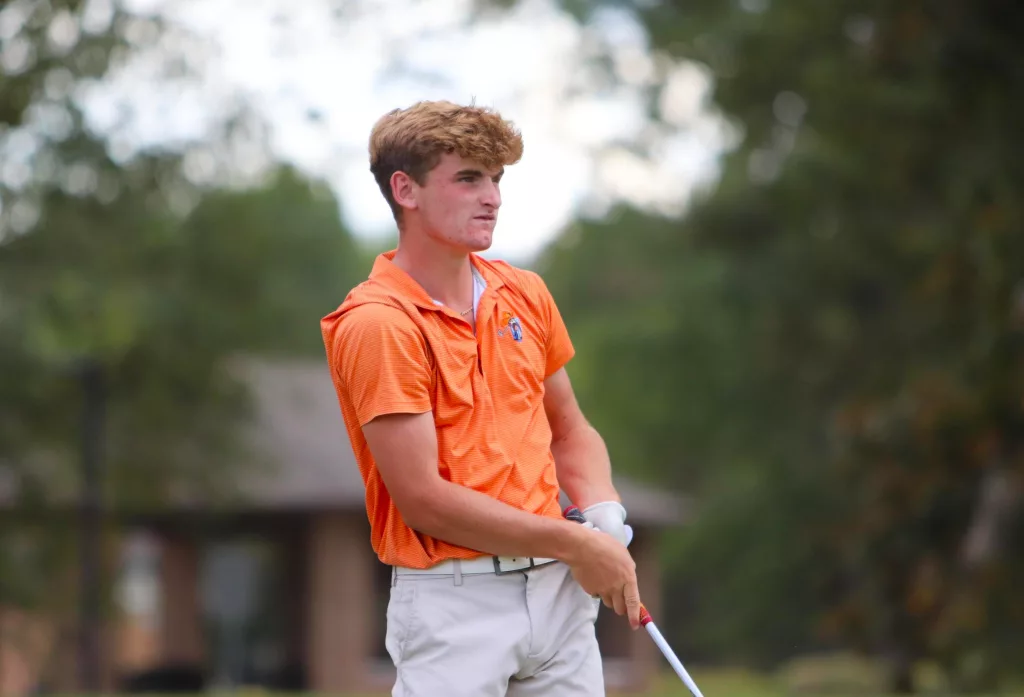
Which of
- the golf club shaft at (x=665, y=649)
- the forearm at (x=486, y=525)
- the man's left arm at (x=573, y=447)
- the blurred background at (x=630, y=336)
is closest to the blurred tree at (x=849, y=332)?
the blurred background at (x=630, y=336)

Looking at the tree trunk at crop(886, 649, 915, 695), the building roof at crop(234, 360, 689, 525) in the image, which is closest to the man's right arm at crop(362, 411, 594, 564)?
the tree trunk at crop(886, 649, 915, 695)

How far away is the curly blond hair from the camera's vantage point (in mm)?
3146

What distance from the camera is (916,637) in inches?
731

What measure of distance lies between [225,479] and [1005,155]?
35.4 ft

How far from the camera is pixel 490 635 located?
3.12 meters

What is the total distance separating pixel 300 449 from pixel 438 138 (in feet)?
74.0

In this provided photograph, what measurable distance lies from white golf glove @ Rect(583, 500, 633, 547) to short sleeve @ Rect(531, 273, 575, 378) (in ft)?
1.20

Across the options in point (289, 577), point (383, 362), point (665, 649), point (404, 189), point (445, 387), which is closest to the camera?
point (383, 362)

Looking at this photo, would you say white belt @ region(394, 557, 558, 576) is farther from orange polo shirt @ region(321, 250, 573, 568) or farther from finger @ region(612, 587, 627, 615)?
finger @ region(612, 587, 627, 615)

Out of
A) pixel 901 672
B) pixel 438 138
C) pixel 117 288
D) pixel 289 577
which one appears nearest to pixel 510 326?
pixel 438 138

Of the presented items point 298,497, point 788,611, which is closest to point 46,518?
point 298,497

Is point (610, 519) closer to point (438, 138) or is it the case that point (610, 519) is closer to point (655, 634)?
point (655, 634)

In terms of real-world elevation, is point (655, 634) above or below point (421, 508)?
below

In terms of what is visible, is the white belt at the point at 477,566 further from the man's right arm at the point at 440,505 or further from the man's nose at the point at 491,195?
the man's nose at the point at 491,195
